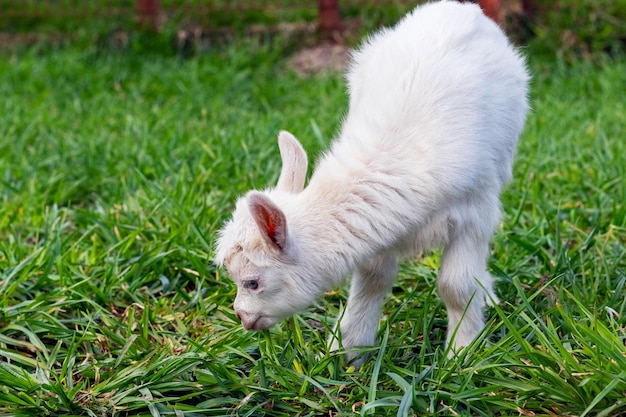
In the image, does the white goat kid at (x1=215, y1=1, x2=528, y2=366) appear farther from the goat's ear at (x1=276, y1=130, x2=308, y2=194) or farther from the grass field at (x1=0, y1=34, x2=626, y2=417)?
the grass field at (x1=0, y1=34, x2=626, y2=417)

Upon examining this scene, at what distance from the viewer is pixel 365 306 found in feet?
12.4

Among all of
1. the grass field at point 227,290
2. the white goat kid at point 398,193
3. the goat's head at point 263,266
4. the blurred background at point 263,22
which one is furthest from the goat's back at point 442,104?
the blurred background at point 263,22

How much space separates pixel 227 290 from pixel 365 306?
2.65 ft

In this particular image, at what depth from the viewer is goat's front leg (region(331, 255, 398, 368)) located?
12.3ft

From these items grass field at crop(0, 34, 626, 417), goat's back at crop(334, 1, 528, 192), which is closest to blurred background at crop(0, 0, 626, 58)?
grass field at crop(0, 34, 626, 417)

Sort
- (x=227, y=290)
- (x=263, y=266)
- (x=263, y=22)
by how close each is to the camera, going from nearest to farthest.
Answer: (x=263, y=266), (x=227, y=290), (x=263, y=22)

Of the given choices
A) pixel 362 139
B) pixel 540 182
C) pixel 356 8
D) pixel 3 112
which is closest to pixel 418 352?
pixel 362 139

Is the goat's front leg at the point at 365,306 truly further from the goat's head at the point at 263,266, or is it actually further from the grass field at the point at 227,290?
the goat's head at the point at 263,266

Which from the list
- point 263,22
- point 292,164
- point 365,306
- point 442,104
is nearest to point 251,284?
point 292,164

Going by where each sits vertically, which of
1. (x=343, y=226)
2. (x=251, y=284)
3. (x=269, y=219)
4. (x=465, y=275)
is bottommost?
(x=465, y=275)

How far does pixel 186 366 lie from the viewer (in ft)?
11.6

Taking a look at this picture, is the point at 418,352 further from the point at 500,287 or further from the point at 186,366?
the point at 186,366

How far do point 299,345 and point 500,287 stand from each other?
3.56 feet

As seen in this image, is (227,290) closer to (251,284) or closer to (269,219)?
(251,284)
